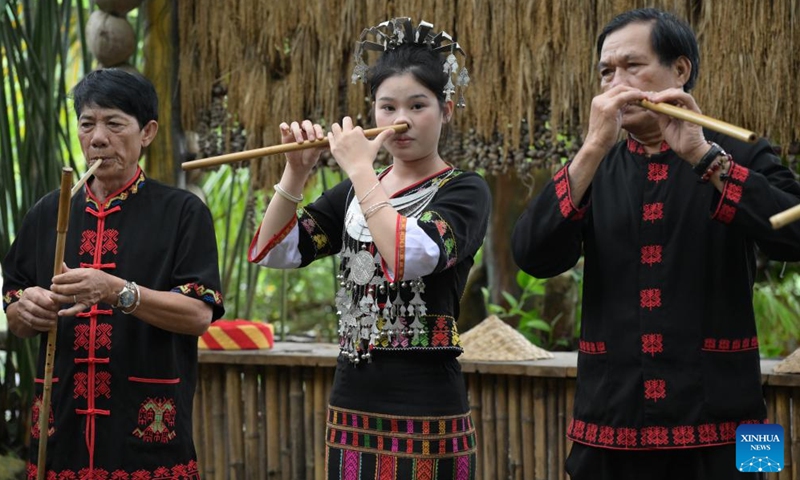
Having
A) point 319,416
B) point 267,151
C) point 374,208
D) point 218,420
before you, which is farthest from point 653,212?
point 218,420

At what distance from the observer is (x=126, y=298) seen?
93.9 inches

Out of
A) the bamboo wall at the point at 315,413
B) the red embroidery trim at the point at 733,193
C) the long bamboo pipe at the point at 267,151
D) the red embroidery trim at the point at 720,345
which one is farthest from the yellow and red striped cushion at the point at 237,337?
the red embroidery trim at the point at 733,193

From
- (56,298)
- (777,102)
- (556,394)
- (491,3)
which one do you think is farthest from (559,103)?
(56,298)

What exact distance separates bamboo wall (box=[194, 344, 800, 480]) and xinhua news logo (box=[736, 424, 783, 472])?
129 cm

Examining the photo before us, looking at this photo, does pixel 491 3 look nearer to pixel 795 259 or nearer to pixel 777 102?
pixel 777 102

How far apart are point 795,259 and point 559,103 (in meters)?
1.87

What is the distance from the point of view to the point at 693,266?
2.12m

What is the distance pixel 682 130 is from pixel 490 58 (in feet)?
6.61

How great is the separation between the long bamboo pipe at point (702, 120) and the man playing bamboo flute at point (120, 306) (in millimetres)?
1099

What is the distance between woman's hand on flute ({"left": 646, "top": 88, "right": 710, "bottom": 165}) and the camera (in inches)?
80.2

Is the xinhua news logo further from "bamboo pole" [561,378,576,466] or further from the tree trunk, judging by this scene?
the tree trunk

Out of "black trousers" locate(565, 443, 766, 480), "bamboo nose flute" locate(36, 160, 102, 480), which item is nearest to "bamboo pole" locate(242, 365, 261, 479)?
"bamboo nose flute" locate(36, 160, 102, 480)

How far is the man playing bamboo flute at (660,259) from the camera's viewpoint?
6.73ft

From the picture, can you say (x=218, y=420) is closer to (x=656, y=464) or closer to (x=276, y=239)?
(x=276, y=239)
